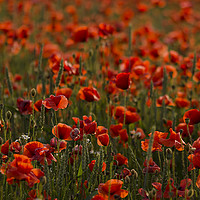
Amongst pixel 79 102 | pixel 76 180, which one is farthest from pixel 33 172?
pixel 79 102

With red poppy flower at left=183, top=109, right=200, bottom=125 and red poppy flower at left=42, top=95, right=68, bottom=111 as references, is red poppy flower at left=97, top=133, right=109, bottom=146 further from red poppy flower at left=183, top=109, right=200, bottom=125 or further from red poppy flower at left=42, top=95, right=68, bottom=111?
red poppy flower at left=183, top=109, right=200, bottom=125

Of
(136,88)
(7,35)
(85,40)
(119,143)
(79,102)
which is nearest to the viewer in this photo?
(119,143)

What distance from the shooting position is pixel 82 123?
1.72m

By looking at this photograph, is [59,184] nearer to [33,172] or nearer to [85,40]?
[33,172]

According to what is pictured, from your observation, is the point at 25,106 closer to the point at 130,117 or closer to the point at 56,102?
the point at 56,102

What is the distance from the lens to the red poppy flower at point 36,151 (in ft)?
4.75

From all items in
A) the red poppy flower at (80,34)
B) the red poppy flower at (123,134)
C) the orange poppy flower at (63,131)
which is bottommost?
the red poppy flower at (123,134)

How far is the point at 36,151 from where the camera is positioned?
146cm

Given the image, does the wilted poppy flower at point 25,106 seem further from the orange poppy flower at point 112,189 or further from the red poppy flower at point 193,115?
the red poppy flower at point 193,115

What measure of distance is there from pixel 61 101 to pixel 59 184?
1.30 feet

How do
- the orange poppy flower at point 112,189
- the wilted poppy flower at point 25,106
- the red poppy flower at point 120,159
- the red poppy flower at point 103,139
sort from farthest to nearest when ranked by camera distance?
the wilted poppy flower at point 25,106
the red poppy flower at point 120,159
the red poppy flower at point 103,139
the orange poppy flower at point 112,189

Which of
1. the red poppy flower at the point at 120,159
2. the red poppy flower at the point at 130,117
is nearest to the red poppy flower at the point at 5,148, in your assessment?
the red poppy flower at the point at 120,159

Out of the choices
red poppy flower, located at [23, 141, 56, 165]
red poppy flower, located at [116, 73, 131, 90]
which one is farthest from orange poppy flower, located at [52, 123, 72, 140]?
red poppy flower, located at [116, 73, 131, 90]

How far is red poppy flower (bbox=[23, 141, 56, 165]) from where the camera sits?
1.45 m
